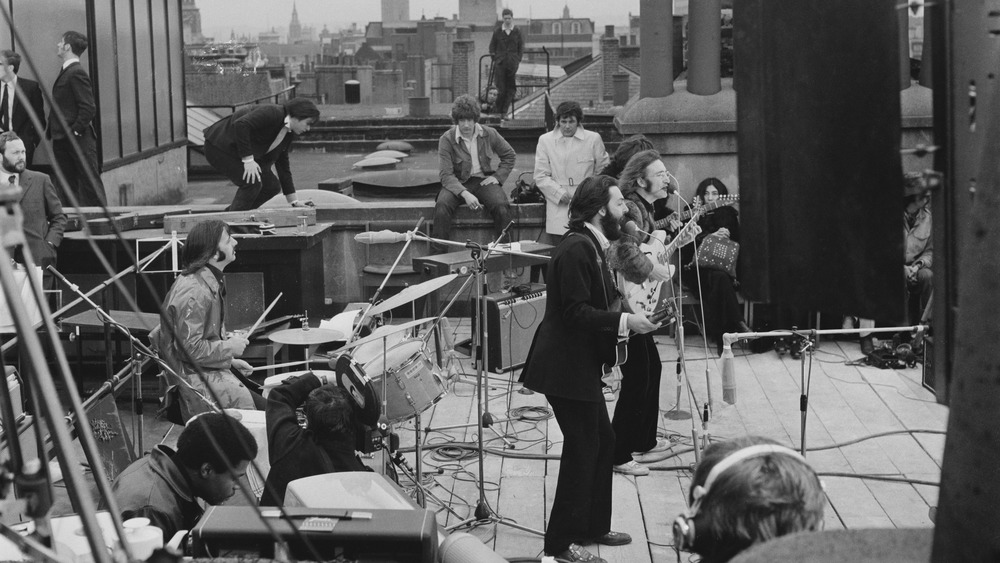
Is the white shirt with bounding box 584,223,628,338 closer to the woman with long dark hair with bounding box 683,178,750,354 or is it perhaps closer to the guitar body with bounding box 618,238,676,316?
the guitar body with bounding box 618,238,676,316

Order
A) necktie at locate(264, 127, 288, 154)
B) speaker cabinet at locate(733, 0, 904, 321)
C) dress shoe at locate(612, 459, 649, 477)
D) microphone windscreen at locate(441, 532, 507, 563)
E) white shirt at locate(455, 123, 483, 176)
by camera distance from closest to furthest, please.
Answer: speaker cabinet at locate(733, 0, 904, 321)
microphone windscreen at locate(441, 532, 507, 563)
dress shoe at locate(612, 459, 649, 477)
necktie at locate(264, 127, 288, 154)
white shirt at locate(455, 123, 483, 176)

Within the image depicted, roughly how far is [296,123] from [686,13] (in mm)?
Result: 4407

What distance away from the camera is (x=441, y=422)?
30.0ft

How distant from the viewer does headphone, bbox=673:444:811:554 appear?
2697mm

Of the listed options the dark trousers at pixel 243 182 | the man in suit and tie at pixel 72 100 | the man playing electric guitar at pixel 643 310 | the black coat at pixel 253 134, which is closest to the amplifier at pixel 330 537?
the man playing electric guitar at pixel 643 310

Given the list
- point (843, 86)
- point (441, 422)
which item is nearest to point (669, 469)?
point (441, 422)

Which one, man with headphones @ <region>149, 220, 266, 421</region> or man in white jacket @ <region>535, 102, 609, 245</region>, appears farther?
man in white jacket @ <region>535, 102, 609, 245</region>

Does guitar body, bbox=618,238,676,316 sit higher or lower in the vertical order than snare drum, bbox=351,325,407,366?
higher

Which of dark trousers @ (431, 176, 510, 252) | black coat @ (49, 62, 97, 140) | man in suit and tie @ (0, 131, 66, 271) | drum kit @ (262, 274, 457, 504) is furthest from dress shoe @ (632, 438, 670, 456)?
black coat @ (49, 62, 97, 140)

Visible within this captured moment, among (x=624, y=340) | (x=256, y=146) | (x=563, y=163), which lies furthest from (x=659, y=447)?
(x=256, y=146)

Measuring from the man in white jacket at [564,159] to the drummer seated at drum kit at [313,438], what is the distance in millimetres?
5608

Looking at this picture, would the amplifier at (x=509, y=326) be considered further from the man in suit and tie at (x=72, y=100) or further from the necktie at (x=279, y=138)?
the man in suit and tie at (x=72, y=100)

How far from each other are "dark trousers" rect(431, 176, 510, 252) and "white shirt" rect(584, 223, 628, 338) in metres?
4.94

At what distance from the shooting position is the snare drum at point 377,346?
6.73 m
